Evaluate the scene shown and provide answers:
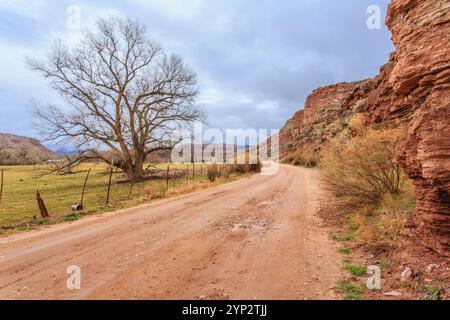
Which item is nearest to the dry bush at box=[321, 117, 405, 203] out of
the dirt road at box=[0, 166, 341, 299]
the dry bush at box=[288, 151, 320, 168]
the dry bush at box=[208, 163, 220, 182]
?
the dirt road at box=[0, 166, 341, 299]

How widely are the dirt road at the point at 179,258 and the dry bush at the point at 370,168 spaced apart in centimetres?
154

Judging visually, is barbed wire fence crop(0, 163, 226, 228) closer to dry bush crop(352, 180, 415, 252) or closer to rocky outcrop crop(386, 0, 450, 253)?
dry bush crop(352, 180, 415, 252)

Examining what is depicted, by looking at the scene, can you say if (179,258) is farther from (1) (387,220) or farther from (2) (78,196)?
(2) (78,196)

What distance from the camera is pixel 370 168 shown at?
8.46 m

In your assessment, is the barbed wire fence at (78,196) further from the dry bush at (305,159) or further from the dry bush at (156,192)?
the dry bush at (305,159)

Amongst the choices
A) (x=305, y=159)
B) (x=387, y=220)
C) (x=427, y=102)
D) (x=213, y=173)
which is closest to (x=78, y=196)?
(x=213, y=173)

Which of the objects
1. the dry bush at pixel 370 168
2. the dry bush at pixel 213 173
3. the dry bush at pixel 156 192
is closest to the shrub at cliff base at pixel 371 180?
the dry bush at pixel 370 168

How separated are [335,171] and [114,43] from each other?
24638mm

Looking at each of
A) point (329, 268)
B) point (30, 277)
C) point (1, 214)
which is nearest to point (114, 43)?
point (1, 214)

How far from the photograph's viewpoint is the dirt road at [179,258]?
418 centimetres

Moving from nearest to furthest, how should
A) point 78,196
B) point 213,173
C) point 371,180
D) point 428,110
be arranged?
point 428,110, point 371,180, point 78,196, point 213,173

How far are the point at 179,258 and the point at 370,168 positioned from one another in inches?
243

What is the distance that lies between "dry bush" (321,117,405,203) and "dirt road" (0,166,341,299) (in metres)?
1.54
